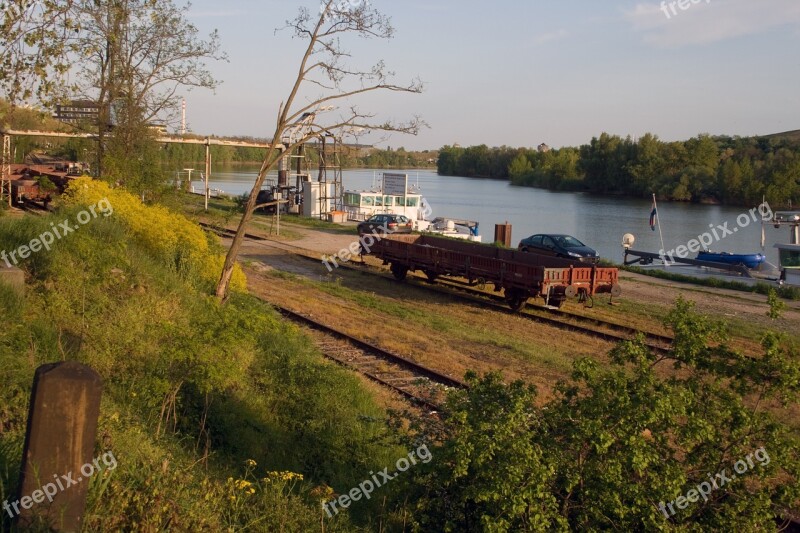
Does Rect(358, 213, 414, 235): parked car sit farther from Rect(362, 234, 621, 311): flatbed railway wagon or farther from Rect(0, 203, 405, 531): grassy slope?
Rect(0, 203, 405, 531): grassy slope

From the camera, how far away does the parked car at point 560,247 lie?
25031 mm

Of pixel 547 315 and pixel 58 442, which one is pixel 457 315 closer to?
pixel 547 315

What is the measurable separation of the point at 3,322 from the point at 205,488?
3.73 m

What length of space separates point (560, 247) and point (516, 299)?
23.6 ft

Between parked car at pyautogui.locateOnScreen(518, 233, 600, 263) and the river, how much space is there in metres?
16.6

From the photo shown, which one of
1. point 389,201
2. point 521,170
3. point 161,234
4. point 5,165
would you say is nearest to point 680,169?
point 521,170

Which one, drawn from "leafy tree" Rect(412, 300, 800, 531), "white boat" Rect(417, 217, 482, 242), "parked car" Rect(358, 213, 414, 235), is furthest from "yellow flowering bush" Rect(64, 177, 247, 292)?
"white boat" Rect(417, 217, 482, 242)

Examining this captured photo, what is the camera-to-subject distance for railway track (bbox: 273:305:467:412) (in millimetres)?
10594

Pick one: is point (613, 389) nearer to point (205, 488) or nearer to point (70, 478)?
point (205, 488)

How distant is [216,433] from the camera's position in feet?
24.1

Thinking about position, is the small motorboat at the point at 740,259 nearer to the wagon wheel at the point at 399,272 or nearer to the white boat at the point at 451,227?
the white boat at the point at 451,227

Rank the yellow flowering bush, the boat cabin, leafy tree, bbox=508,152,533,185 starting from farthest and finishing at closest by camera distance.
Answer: leafy tree, bbox=508,152,533,185
the boat cabin
the yellow flowering bush

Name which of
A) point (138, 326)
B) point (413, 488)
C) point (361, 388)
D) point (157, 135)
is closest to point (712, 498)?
point (413, 488)

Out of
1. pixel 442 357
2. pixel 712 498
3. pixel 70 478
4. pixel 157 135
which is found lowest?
pixel 442 357
